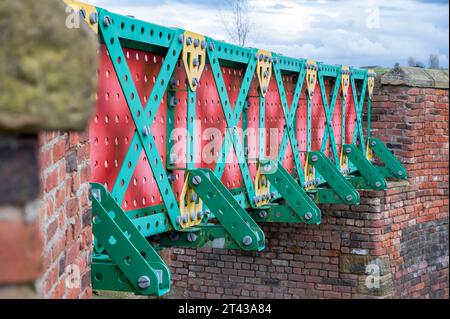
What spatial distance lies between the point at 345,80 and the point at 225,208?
14.9 ft

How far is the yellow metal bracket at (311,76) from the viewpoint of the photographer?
7897mm

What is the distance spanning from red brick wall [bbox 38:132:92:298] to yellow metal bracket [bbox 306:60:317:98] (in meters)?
5.09

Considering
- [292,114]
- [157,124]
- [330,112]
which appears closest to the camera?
[157,124]

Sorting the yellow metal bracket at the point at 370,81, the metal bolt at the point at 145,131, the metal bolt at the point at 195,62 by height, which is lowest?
the metal bolt at the point at 145,131

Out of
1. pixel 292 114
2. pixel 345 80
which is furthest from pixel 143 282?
pixel 345 80

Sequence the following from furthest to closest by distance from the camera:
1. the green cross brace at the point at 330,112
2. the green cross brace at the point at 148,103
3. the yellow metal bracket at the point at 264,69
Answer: the green cross brace at the point at 330,112 → the yellow metal bracket at the point at 264,69 → the green cross brace at the point at 148,103

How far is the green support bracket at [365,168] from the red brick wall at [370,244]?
49cm

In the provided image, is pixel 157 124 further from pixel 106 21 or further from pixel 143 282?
pixel 143 282

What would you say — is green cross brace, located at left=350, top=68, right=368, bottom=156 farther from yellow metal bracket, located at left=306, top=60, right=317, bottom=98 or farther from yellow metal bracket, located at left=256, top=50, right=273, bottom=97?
yellow metal bracket, located at left=256, top=50, right=273, bottom=97

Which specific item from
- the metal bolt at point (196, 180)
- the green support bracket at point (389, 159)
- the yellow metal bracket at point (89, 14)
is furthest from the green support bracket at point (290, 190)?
the green support bracket at point (389, 159)

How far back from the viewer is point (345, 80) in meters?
9.31

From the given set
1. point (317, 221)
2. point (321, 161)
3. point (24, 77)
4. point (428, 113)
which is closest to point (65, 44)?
point (24, 77)

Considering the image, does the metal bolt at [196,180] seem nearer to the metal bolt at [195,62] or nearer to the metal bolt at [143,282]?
the metal bolt at [195,62]
